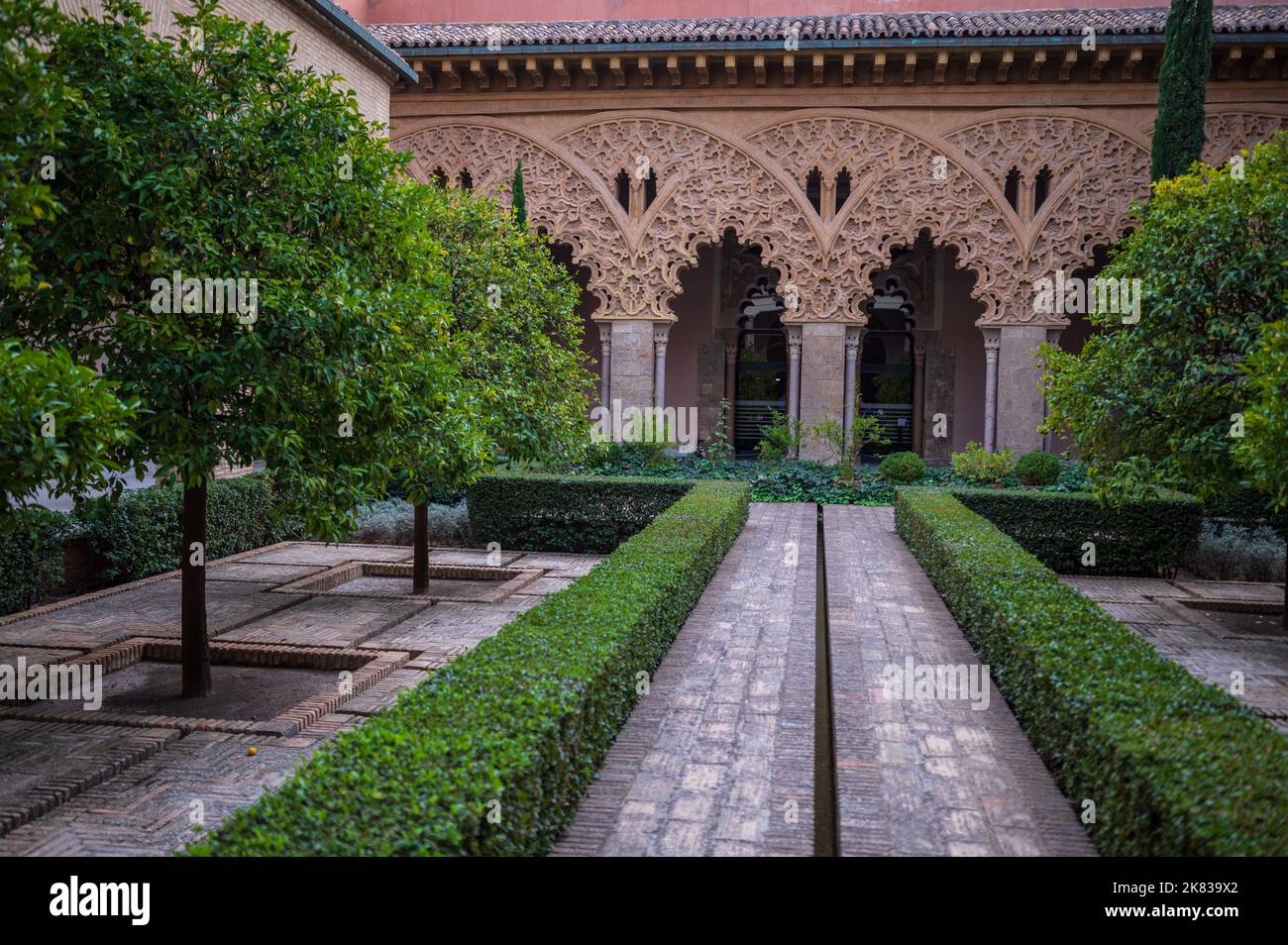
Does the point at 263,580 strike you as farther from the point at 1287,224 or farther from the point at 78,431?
the point at 1287,224

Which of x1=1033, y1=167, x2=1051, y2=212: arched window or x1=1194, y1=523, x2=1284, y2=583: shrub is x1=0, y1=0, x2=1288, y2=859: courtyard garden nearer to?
x1=1194, y1=523, x2=1284, y2=583: shrub

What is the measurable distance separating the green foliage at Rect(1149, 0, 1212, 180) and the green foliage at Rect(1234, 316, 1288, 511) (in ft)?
31.6

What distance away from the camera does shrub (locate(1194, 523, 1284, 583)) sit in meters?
11.2

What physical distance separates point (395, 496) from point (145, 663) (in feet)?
24.0

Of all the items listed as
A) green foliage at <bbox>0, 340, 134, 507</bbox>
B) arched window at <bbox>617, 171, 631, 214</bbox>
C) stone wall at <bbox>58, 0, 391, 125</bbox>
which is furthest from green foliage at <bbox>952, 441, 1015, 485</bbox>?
green foliage at <bbox>0, 340, 134, 507</bbox>

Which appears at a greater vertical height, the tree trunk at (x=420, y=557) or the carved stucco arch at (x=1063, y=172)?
the carved stucco arch at (x=1063, y=172)

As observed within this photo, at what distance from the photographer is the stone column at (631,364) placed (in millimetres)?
18109

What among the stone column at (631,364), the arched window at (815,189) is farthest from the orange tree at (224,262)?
the arched window at (815,189)

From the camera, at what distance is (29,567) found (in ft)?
27.1

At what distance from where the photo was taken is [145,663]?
705 centimetres

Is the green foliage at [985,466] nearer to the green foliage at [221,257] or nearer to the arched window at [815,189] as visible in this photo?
the arched window at [815,189]

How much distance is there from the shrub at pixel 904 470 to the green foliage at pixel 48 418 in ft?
43.6

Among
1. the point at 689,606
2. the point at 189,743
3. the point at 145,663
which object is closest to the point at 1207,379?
the point at 689,606

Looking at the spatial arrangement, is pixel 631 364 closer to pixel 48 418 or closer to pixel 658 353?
pixel 658 353
